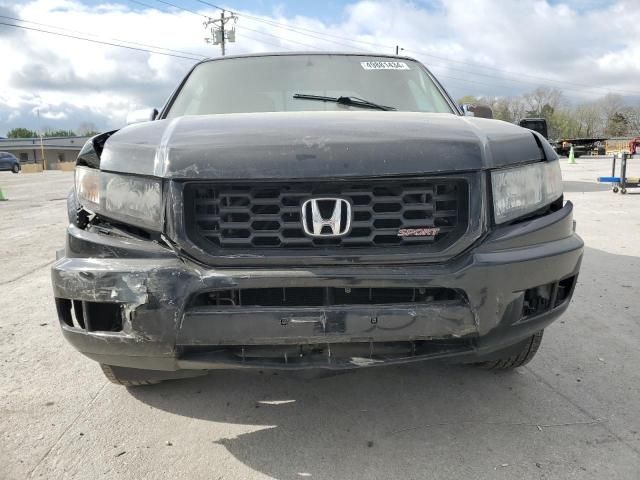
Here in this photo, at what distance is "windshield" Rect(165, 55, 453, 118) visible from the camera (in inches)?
118

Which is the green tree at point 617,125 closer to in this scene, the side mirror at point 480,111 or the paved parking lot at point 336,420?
the side mirror at point 480,111

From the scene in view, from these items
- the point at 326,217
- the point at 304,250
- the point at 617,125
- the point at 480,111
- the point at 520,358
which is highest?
the point at 617,125

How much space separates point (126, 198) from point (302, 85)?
1.68 m

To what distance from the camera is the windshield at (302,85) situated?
2990 millimetres

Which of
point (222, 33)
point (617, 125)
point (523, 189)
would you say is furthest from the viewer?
point (617, 125)

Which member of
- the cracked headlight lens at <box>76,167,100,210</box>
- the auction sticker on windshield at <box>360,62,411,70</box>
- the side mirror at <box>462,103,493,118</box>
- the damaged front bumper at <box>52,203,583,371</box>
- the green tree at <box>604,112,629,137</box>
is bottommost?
the damaged front bumper at <box>52,203,583,371</box>

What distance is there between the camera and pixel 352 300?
1.86 m

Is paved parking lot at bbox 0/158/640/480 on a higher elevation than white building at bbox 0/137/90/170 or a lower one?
lower

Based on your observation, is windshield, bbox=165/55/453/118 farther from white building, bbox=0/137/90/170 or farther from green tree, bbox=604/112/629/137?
green tree, bbox=604/112/629/137

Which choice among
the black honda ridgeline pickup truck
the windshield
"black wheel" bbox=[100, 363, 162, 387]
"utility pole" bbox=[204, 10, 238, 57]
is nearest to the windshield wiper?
the windshield

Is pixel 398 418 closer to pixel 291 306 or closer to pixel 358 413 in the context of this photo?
pixel 358 413

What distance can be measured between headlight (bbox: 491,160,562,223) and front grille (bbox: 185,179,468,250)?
19 cm

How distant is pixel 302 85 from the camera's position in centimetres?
321

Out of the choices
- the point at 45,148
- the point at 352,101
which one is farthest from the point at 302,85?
the point at 45,148
